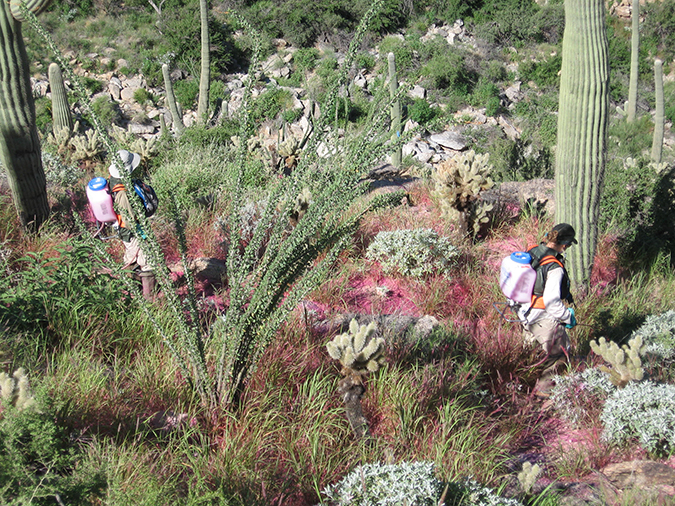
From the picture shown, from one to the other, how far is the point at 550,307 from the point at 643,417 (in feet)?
2.93

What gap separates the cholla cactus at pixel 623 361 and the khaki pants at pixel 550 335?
0.38 m

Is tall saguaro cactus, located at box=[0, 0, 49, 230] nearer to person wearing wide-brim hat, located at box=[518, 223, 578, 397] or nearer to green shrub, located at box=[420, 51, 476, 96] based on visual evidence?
person wearing wide-brim hat, located at box=[518, 223, 578, 397]

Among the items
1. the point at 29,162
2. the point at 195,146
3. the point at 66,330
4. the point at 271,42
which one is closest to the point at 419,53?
the point at 271,42

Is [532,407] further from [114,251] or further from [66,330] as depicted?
[114,251]

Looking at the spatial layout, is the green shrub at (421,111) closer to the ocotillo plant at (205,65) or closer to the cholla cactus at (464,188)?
the ocotillo plant at (205,65)

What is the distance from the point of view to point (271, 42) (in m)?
29.8

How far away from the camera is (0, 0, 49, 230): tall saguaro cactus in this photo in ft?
16.7

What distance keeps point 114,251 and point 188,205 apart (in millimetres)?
1385

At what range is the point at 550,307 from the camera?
12.1ft

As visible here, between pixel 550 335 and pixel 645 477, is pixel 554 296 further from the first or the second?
pixel 645 477

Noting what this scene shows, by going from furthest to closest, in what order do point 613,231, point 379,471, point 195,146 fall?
point 195,146 < point 613,231 < point 379,471

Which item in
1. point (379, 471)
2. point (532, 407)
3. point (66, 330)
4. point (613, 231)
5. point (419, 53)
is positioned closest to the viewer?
point (379, 471)

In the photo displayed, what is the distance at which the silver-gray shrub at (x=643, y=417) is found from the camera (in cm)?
301

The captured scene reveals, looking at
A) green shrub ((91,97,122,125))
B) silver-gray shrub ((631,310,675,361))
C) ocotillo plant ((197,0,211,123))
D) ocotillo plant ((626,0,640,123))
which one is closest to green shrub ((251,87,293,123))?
green shrub ((91,97,122,125))
